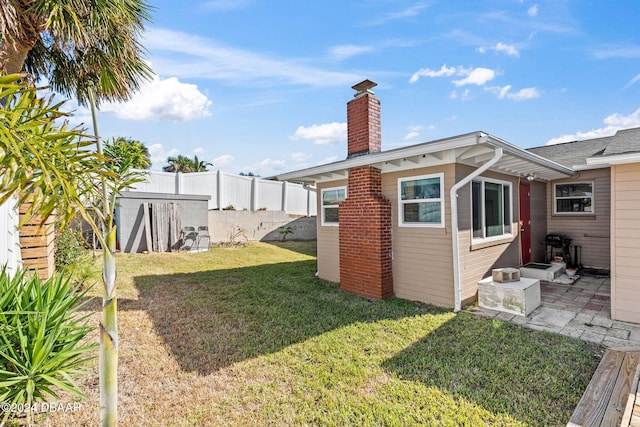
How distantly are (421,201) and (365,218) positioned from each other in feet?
3.88

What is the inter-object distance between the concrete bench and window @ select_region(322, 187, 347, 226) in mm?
5413

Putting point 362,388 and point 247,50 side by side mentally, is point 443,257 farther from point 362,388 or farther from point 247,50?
point 247,50

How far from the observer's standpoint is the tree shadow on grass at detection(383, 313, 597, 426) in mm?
2789

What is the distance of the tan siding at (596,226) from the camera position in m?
7.85

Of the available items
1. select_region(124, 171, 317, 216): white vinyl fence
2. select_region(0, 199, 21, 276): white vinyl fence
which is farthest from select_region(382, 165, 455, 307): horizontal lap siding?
select_region(124, 171, 317, 216): white vinyl fence

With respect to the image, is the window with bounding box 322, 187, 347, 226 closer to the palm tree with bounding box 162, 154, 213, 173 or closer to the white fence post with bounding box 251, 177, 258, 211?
the white fence post with bounding box 251, 177, 258, 211

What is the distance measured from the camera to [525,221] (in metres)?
7.82

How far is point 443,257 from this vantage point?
550cm

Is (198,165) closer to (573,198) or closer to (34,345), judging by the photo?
(573,198)

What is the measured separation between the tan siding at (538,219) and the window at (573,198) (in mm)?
326

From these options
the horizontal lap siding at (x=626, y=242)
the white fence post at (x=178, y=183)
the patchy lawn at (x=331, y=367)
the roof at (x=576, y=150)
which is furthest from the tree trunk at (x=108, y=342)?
the white fence post at (x=178, y=183)

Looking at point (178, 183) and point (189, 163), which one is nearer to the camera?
point (178, 183)

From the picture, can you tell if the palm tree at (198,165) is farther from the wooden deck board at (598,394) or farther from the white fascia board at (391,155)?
the wooden deck board at (598,394)

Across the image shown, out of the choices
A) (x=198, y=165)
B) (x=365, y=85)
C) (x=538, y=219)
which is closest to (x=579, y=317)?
(x=538, y=219)
